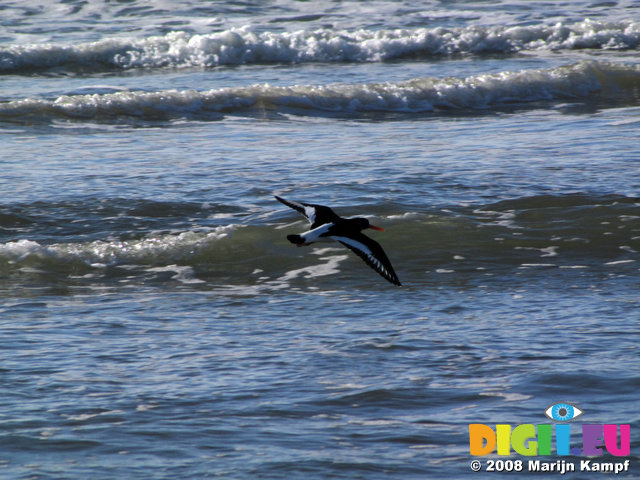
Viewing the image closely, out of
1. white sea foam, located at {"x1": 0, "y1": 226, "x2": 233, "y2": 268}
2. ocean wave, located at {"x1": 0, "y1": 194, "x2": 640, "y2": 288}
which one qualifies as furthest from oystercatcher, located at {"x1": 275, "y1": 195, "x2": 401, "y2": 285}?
white sea foam, located at {"x1": 0, "y1": 226, "x2": 233, "y2": 268}

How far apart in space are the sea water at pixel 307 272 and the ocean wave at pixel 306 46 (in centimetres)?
154

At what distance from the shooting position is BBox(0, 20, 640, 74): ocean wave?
14227 mm

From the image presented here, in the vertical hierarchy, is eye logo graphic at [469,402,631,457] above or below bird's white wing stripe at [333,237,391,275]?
below

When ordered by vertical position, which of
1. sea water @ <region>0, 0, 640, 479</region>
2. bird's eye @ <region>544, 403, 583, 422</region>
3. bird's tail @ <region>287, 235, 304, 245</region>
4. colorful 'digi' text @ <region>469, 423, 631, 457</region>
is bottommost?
colorful 'digi' text @ <region>469, 423, 631, 457</region>

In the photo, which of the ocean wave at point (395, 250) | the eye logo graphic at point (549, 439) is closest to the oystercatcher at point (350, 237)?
the ocean wave at point (395, 250)

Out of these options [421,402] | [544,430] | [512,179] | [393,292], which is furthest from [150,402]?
[512,179]

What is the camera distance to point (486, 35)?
1538 cm

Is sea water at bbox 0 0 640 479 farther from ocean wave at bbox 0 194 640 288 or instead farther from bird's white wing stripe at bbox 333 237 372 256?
bird's white wing stripe at bbox 333 237 372 256

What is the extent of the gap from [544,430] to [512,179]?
13.1 feet

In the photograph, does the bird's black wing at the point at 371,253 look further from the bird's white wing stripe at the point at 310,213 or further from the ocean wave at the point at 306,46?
the ocean wave at the point at 306,46

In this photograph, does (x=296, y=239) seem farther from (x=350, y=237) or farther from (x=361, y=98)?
(x=361, y=98)

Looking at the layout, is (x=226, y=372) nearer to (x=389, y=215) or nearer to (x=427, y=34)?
(x=389, y=215)

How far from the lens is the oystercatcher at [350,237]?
421 cm

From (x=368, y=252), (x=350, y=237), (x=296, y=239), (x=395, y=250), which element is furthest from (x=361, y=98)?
(x=296, y=239)
